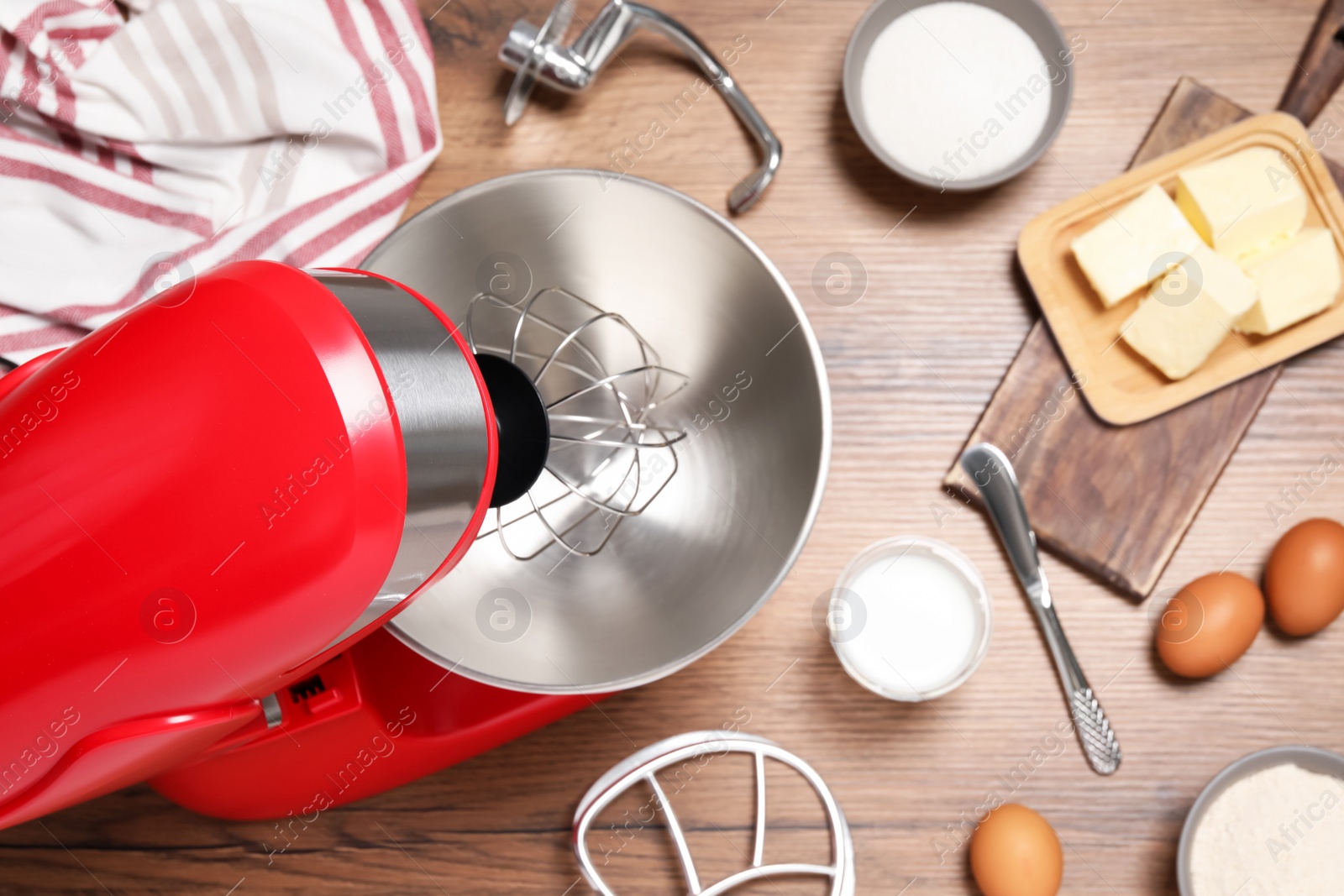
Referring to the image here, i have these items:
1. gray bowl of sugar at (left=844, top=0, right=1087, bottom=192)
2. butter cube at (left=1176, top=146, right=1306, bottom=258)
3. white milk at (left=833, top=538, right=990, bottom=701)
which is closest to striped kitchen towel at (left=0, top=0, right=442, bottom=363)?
gray bowl of sugar at (left=844, top=0, right=1087, bottom=192)

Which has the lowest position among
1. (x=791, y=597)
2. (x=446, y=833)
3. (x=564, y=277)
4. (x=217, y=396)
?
(x=446, y=833)

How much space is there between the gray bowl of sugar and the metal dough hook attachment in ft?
0.23

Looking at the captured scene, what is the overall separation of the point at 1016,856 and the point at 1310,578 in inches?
10.3

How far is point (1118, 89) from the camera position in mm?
666

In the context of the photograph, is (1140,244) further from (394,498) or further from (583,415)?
(394,498)

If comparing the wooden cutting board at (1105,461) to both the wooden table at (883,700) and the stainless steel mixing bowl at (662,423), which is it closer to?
the wooden table at (883,700)

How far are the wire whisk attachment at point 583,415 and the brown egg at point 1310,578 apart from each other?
41cm

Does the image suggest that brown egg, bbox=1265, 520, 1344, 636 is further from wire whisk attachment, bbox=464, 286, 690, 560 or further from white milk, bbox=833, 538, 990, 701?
wire whisk attachment, bbox=464, 286, 690, 560

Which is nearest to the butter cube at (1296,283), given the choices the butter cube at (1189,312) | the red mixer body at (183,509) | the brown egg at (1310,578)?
the butter cube at (1189,312)

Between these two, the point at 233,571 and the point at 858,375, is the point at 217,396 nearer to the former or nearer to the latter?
the point at 233,571

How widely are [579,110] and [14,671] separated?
525 mm

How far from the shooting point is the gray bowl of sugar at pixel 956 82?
25.5 inches

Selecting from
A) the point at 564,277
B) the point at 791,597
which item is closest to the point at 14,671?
the point at 564,277

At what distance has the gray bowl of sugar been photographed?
2.13 ft
